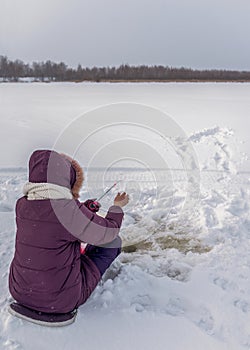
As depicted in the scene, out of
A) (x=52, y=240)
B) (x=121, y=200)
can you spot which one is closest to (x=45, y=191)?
(x=52, y=240)

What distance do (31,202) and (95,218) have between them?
35 cm

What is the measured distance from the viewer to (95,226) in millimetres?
2031

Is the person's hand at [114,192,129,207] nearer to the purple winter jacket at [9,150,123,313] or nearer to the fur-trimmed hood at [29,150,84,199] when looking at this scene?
the purple winter jacket at [9,150,123,313]

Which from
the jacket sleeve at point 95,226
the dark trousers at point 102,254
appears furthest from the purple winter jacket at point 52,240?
the dark trousers at point 102,254

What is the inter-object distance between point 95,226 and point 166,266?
41.8 inches

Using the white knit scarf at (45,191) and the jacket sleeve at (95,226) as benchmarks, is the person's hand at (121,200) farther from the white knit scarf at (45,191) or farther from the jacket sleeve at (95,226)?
the white knit scarf at (45,191)

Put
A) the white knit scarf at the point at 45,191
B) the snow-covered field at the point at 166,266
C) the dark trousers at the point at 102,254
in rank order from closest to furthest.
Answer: the white knit scarf at the point at 45,191, the snow-covered field at the point at 166,266, the dark trousers at the point at 102,254

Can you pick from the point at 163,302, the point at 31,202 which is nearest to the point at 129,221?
the point at 163,302

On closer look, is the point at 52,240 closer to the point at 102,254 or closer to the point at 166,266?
the point at 102,254

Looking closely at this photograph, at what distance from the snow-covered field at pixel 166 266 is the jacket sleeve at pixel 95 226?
1.70 ft

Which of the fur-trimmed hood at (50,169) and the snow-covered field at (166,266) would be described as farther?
the snow-covered field at (166,266)

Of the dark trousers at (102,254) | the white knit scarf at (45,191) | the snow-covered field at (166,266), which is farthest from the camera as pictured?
the dark trousers at (102,254)

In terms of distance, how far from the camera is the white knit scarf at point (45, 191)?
1.90 meters

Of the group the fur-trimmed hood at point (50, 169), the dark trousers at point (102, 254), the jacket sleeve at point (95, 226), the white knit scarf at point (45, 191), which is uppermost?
the fur-trimmed hood at point (50, 169)
